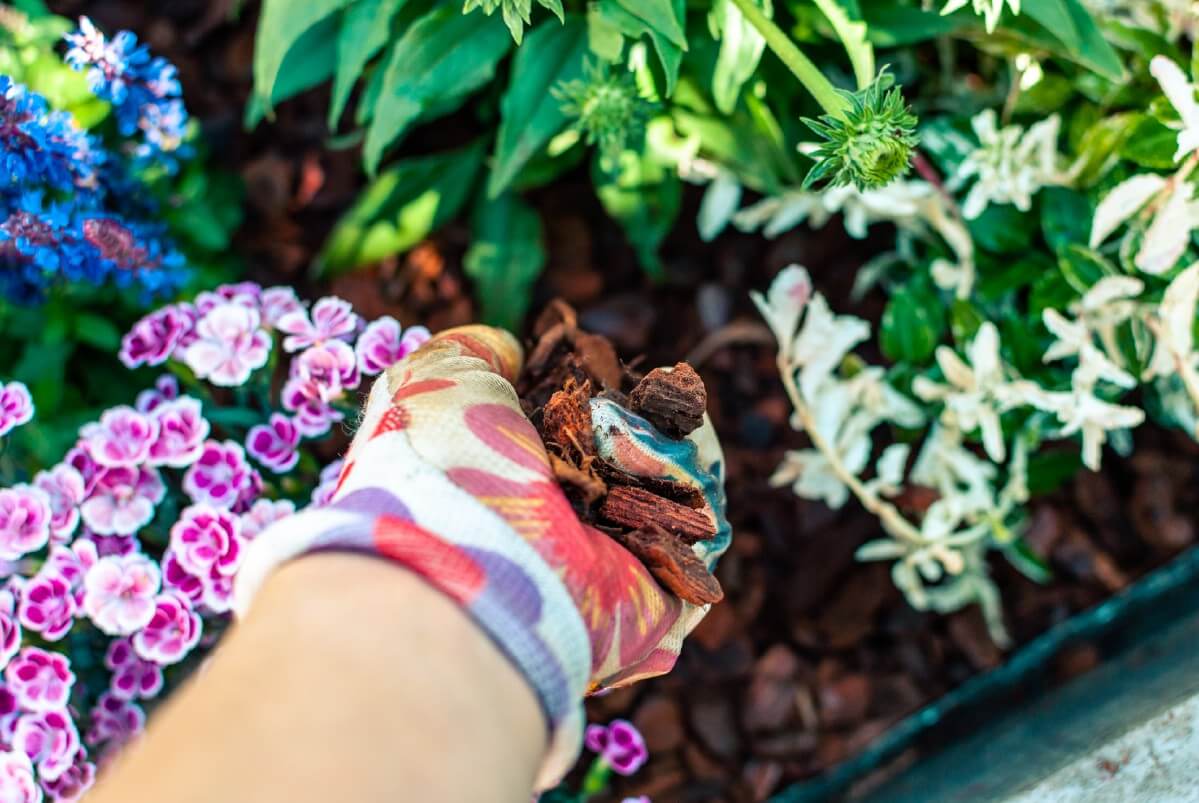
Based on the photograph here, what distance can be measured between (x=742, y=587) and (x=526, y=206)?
0.67m

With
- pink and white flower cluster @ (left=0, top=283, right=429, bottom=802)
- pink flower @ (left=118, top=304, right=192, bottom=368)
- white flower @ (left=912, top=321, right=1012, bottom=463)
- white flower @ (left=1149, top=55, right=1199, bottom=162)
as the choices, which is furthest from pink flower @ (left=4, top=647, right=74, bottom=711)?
white flower @ (left=1149, top=55, right=1199, bottom=162)

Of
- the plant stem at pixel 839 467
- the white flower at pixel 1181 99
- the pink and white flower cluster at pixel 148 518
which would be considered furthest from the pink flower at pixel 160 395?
the white flower at pixel 1181 99

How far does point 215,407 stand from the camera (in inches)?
45.9

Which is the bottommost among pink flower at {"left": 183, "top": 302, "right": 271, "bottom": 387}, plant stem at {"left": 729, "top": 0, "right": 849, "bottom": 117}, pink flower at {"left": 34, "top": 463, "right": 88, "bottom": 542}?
pink flower at {"left": 34, "top": 463, "right": 88, "bottom": 542}

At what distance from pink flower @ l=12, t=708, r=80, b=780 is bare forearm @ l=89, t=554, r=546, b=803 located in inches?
18.2

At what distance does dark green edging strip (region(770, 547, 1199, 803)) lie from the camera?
1414mm

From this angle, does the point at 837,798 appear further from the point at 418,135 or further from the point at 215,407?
the point at 418,135

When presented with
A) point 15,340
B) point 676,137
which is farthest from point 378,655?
point 15,340

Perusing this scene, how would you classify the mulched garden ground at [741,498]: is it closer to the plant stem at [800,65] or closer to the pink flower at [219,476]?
the pink flower at [219,476]

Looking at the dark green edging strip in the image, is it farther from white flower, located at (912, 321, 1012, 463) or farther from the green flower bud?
the green flower bud

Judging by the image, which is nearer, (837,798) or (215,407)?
(215,407)

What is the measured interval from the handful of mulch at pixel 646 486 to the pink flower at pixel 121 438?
0.44 meters

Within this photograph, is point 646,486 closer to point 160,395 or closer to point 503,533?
point 503,533

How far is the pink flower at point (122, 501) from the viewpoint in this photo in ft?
3.43
